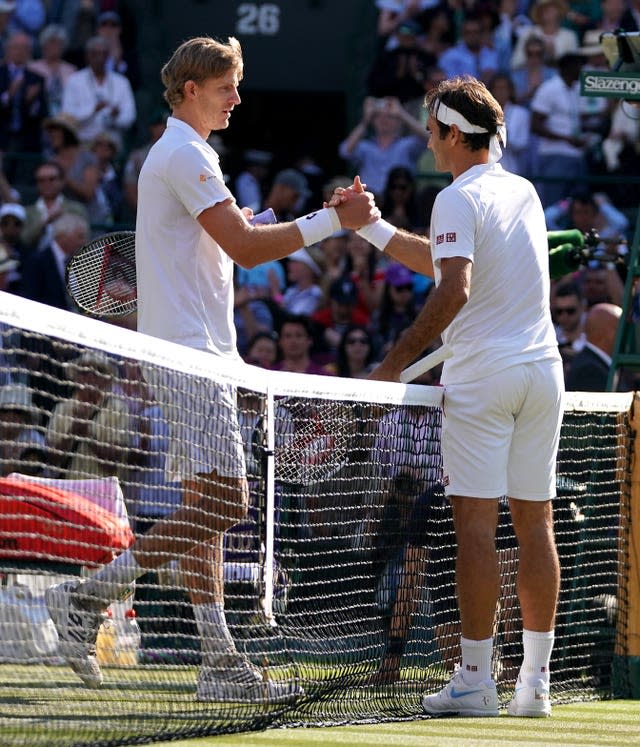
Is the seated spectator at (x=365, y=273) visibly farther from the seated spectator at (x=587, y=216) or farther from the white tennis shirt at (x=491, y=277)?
the white tennis shirt at (x=491, y=277)

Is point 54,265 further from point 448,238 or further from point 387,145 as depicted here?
point 448,238

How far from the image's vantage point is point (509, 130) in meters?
14.0

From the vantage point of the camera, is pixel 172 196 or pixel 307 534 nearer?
pixel 172 196

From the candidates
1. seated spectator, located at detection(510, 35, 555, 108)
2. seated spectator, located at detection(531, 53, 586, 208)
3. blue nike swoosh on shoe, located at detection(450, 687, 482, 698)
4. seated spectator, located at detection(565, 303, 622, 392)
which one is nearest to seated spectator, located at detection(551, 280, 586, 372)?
seated spectator, located at detection(565, 303, 622, 392)

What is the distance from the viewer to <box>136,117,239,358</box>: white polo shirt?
5418mm

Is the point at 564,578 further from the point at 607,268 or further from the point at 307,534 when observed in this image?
the point at 607,268

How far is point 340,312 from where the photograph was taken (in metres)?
12.9

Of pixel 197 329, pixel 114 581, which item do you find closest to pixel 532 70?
pixel 197 329

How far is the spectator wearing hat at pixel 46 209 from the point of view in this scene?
13.7 m

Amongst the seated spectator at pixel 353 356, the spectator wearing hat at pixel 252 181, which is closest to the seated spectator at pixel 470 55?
the spectator wearing hat at pixel 252 181

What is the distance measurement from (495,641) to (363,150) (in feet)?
28.8

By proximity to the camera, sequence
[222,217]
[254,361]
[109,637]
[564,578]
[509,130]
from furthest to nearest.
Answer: [509,130] → [254,361] → [564,578] → [109,637] → [222,217]

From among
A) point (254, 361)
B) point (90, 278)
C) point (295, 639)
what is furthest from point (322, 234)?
point (254, 361)

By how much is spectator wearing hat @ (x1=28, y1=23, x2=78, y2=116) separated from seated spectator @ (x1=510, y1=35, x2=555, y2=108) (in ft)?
14.4
